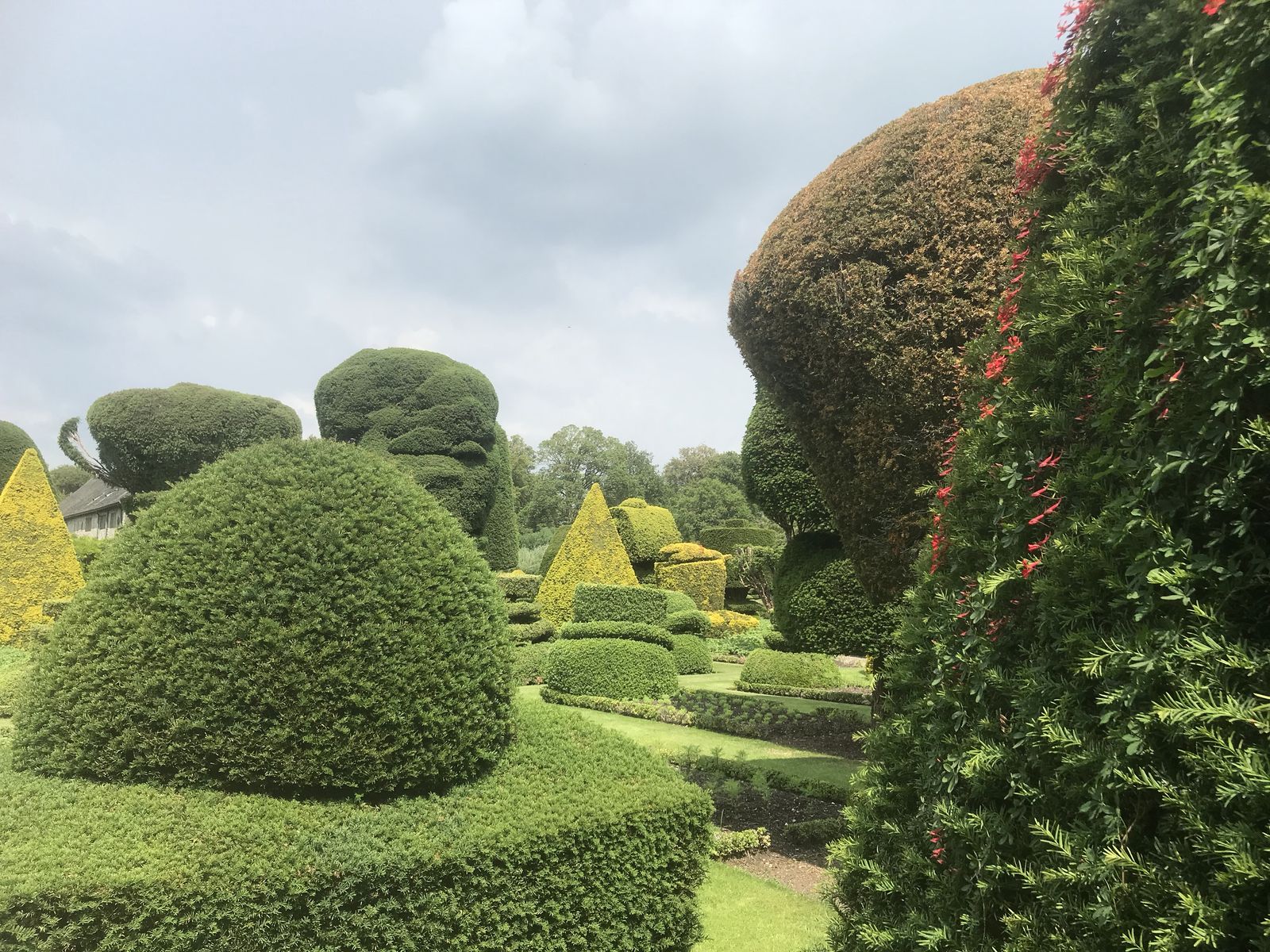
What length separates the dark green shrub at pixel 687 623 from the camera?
755 inches

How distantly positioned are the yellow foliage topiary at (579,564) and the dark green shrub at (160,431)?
9243 mm

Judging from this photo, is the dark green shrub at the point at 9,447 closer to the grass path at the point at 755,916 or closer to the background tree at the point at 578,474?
the grass path at the point at 755,916

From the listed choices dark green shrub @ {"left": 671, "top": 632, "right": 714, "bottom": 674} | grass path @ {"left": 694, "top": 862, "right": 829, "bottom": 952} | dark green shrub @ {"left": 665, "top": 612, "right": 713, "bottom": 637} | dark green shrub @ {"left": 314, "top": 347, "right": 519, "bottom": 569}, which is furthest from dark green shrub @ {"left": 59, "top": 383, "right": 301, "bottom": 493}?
grass path @ {"left": 694, "top": 862, "right": 829, "bottom": 952}

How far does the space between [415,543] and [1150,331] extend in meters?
3.38

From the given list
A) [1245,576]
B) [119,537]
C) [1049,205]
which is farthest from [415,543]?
[1245,576]

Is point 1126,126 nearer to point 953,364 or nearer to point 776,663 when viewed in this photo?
point 953,364

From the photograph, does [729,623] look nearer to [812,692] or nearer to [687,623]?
[687,623]

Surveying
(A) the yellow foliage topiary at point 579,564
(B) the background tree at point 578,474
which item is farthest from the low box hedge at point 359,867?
(B) the background tree at point 578,474

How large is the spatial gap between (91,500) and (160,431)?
2926 cm

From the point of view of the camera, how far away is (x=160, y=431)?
838 inches

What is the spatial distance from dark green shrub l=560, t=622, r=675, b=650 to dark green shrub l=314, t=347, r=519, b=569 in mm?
7725

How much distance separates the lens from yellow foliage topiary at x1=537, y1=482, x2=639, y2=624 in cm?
1977

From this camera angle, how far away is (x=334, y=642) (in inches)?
137

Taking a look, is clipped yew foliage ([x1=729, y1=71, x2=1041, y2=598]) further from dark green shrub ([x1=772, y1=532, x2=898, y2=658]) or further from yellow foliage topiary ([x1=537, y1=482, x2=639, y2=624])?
yellow foliage topiary ([x1=537, y1=482, x2=639, y2=624])
